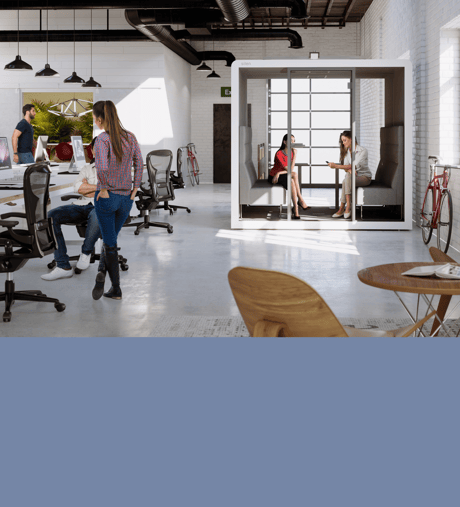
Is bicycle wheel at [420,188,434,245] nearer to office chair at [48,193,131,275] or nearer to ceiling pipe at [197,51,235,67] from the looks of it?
office chair at [48,193,131,275]

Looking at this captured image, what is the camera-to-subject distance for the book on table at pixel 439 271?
2.79 m

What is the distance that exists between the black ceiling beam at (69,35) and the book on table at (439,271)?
40.5 ft

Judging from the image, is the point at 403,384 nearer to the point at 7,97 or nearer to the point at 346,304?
the point at 346,304

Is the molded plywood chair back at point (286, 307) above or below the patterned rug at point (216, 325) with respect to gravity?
above

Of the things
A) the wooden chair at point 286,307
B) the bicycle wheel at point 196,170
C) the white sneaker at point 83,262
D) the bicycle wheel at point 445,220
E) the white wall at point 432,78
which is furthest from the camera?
the bicycle wheel at point 196,170

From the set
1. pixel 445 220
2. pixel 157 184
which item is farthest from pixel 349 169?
pixel 157 184

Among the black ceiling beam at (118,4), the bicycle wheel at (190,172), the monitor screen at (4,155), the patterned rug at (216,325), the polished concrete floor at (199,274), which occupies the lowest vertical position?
the patterned rug at (216,325)

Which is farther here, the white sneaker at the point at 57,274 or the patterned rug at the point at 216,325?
the white sneaker at the point at 57,274

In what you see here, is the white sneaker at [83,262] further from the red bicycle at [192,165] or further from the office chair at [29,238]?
the red bicycle at [192,165]

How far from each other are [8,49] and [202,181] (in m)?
7.20

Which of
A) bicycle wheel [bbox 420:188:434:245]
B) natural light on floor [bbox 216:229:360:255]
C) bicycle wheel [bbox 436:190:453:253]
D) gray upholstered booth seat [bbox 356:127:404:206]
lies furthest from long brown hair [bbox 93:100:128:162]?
gray upholstered booth seat [bbox 356:127:404:206]

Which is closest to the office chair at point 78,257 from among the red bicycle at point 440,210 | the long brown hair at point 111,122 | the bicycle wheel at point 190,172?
the long brown hair at point 111,122

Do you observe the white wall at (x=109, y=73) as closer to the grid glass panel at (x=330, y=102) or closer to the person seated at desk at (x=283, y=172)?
the grid glass panel at (x=330, y=102)

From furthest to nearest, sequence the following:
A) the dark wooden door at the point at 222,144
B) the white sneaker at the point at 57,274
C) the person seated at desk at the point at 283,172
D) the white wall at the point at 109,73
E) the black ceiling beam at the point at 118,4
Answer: the dark wooden door at the point at 222,144
the white wall at the point at 109,73
the black ceiling beam at the point at 118,4
the person seated at desk at the point at 283,172
the white sneaker at the point at 57,274
